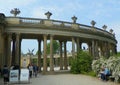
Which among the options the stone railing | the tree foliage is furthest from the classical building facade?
the tree foliage

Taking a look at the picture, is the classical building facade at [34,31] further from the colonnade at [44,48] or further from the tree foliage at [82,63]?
the tree foliage at [82,63]

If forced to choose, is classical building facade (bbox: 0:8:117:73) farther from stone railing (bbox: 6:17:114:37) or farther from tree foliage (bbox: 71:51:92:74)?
tree foliage (bbox: 71:51:92:74)

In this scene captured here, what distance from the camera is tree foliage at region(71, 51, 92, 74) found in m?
38.8

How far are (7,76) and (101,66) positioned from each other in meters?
11.7

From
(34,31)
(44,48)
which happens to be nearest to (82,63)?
(44,48)

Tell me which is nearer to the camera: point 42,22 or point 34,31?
point 34,31

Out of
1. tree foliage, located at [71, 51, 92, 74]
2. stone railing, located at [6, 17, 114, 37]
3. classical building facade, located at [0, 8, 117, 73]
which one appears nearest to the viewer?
tree foliage, located at [71, 51, 92, 74]

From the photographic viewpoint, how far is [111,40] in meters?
55.7

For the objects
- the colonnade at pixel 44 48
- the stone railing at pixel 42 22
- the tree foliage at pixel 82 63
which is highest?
the stone railing at pixel 42 22

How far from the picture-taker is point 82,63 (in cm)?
3909

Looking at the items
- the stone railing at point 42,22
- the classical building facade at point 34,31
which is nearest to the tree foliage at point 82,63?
the classical building facade at point 34,31

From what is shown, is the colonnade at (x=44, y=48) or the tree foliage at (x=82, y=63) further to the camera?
the colonnade at (x=44, y=48)

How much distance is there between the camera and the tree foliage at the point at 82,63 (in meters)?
38.8

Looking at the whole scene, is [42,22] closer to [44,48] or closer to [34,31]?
[34,31]
